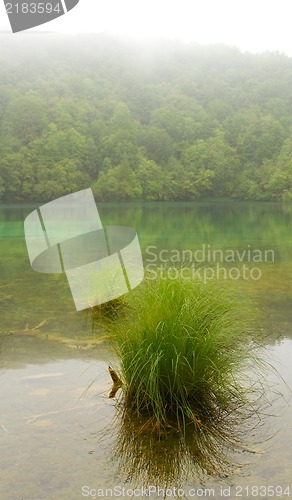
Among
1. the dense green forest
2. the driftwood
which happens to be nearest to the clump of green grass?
the driftwood

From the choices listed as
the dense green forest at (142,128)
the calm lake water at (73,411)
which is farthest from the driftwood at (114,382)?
the dense green forest at (142,128)

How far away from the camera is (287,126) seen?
67062 mm

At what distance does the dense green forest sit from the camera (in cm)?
5994

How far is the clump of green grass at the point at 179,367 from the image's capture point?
3355 millimetres

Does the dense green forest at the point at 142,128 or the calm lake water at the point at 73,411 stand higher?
the calm lake water at the point at 73,411

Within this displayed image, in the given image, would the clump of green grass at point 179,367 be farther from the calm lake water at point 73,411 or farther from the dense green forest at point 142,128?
the dense green forest at point 142,128

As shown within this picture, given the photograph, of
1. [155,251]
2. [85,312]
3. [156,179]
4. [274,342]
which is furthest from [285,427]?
[156,179]

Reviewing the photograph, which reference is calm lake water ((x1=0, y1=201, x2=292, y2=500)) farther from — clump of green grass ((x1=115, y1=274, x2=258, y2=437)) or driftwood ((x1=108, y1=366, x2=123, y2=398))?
clump of green grass ((x1=115, y1=274, x2=258, y2=437))

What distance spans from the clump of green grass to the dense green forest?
52235 millimetres

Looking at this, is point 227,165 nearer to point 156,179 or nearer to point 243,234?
point 156,179

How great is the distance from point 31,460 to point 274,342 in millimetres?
3077

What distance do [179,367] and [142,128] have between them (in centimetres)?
7114

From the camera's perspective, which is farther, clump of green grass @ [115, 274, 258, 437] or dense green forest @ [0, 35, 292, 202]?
dense green forest @ [0, 35, 292, 202]

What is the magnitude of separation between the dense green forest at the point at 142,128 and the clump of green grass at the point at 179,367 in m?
52.2
